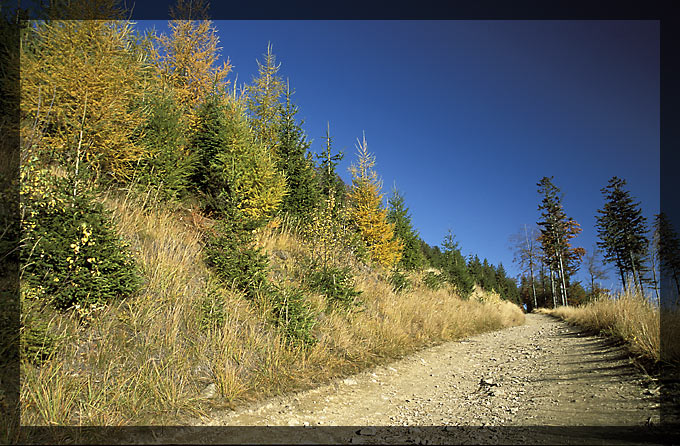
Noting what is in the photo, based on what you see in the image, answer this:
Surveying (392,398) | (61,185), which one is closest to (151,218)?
(61,185)

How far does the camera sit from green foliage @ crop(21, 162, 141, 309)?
4.19 m

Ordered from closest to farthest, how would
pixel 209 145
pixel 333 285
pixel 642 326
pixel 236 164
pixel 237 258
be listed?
pixel 642 326 < pixel 237 258 < pixel 333 285 < pixel 236 164 < pixel 209 145

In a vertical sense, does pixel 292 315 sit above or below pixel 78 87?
below

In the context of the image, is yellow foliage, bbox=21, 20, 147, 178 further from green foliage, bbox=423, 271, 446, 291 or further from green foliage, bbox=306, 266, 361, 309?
green foliage, bbox=423, 271, 446, 291

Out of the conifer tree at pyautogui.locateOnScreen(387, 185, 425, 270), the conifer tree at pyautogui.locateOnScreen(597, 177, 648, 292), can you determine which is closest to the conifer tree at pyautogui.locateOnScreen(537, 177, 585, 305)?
the conifer tree at pyautogui.locateOnScreen(597, 177, 648, 292)

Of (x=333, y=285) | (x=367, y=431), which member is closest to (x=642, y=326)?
(x=367, y=431)

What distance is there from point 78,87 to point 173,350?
20.4ft

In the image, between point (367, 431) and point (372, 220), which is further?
point (372, 220)

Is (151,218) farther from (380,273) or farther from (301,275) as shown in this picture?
(380,273)

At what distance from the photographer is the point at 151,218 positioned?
712cm

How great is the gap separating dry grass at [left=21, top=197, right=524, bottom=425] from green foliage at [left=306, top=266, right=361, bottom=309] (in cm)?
40

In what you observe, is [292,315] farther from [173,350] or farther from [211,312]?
[173,350]

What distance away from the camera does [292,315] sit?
244 inches

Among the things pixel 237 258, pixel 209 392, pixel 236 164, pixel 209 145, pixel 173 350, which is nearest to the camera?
pixel 209 392
